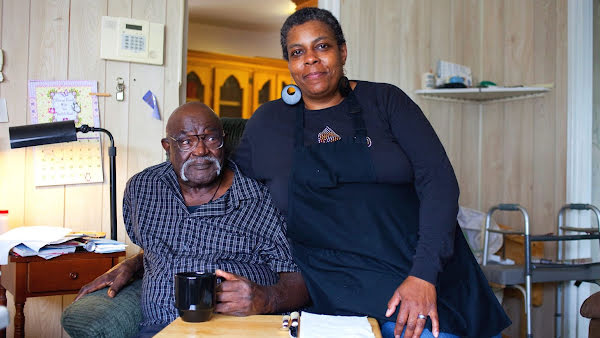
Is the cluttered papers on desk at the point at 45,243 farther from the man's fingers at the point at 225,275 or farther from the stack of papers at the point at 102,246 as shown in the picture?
the man's fingers at the point at 225,275

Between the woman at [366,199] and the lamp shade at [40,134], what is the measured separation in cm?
104

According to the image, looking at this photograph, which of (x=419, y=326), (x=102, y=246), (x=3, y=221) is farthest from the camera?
(x=3, y=221)

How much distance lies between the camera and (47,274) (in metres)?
2.02

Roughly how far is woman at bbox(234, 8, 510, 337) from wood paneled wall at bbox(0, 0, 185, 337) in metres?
1.31

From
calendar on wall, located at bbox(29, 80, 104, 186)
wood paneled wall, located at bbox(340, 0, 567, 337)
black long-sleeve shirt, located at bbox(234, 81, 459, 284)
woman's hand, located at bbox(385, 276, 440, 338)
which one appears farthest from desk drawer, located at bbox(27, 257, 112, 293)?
wood paneled wall, located at bbox(340, 0, 567, 337)

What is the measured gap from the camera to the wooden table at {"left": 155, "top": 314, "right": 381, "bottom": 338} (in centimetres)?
105

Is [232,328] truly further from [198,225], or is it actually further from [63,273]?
[63,273]

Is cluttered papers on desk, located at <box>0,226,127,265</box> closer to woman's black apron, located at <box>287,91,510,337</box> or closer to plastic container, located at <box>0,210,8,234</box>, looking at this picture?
plastic container, located at <box>0,210,8,234</box>

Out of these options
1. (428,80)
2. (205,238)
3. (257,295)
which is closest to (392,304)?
(257,295)

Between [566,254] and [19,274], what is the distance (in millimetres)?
2653

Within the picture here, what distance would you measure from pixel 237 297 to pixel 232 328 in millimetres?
165

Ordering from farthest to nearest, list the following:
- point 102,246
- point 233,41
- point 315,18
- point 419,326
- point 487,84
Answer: point 233,41, point 487,84, point 102,246, point 315,18, point 419,326

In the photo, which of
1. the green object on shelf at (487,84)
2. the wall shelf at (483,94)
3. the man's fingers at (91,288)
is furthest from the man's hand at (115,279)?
the green object on shelf at (487,84)

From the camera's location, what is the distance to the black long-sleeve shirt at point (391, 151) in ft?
4.15
